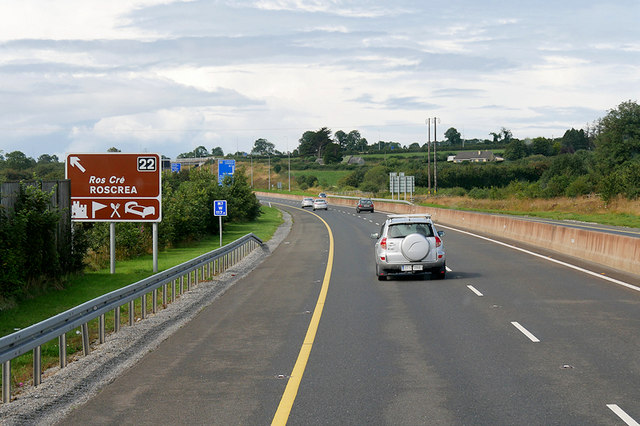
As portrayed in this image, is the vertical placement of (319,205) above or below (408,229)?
below

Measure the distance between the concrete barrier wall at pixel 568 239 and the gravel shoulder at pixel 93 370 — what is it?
11824 millimetres

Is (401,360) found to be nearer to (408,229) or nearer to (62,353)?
(62,353)

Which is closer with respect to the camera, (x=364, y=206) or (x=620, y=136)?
(x=364, y=206)

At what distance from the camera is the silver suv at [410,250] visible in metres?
19.4

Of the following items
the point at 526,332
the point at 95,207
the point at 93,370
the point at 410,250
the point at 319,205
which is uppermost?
the point at 95,207

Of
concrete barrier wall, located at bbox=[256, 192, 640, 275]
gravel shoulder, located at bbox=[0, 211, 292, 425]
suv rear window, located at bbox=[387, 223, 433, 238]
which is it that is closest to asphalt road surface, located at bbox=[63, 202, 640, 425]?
gravel shoulder, located at bbox=[0, 211, 292, 425]

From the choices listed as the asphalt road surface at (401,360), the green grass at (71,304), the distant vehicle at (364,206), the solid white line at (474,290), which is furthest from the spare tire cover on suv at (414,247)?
the distant vehicle at (364,206)

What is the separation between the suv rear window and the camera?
20.2 m

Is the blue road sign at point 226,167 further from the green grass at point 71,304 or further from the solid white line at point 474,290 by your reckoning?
the solid white line at point 474,290

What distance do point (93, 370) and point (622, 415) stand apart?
6272 millimetres

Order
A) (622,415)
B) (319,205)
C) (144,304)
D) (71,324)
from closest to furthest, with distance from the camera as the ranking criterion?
(622,415), (71,324), (144,304), (319,205)

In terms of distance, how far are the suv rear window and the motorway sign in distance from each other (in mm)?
7292

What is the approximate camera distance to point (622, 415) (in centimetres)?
709

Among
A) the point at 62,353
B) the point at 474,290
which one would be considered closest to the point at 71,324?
the point at 62,353
